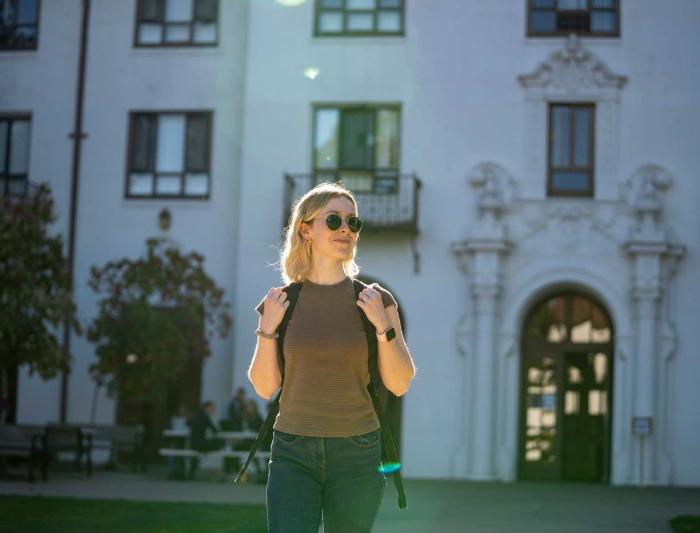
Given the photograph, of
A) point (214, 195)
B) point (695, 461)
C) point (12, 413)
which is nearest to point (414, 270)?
point (214, 195)

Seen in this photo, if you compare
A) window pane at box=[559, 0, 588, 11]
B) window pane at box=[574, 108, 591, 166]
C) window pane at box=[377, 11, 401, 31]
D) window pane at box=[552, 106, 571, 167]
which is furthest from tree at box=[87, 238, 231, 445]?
window pane at box=[559, 0, 588, 11]

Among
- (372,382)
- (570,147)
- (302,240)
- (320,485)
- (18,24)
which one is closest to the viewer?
(320,485)

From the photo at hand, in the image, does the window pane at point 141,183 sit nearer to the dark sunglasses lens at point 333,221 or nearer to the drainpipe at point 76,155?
the drainpipe at point 76,155

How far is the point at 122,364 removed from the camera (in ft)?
85.7

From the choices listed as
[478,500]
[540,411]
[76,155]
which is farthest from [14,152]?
[478,500]

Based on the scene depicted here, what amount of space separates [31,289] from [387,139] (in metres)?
7.66

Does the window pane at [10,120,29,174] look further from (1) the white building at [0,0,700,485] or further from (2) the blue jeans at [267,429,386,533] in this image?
(2) the blue jeans at [267,429,386,533]

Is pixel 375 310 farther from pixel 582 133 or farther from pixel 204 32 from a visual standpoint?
pixel 204 32

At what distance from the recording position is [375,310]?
17.8 ft

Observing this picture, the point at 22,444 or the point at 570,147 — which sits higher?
the point at 570,147

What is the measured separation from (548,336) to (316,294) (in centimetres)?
2105

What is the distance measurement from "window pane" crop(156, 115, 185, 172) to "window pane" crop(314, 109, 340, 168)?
3074 mm

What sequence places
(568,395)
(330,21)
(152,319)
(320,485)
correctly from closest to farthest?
(320,485)
(152,319)
(568,395)
(330,21)

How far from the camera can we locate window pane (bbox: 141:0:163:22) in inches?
1129
